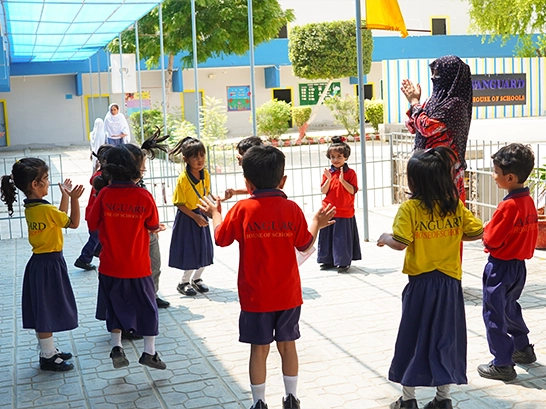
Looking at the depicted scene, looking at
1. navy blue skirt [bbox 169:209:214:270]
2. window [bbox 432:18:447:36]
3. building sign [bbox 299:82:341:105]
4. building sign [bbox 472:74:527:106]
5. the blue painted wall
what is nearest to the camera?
navy blue skirt [bbox 169:209:214:270]

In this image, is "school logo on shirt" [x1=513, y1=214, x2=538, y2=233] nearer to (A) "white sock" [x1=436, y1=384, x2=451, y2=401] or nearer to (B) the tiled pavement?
(B) the tiled pavement

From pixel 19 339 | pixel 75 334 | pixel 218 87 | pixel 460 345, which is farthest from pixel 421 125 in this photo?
pixel 218 87

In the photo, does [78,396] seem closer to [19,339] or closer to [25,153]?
[19,339]

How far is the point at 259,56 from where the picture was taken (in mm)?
27078

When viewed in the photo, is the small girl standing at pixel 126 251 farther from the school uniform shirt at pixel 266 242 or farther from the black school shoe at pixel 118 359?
the school uniform shirt at pixel 266 242

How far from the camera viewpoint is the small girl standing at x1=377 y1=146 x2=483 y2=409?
134 inches

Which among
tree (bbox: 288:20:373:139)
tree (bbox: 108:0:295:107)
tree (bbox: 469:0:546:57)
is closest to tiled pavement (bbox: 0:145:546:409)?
tree (bbox: 108:0:295:107)

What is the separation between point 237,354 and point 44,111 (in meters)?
25.2

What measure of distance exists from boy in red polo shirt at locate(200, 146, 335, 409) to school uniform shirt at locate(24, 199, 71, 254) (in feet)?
4.21

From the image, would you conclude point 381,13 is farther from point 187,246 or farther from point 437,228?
point 437,228

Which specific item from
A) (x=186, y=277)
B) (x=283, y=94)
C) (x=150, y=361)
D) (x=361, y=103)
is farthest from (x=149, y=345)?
(x=283, y=94)

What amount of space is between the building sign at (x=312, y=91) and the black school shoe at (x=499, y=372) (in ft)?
86.9

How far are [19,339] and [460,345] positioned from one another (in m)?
3.03

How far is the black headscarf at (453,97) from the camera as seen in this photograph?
→ 5.31 m
